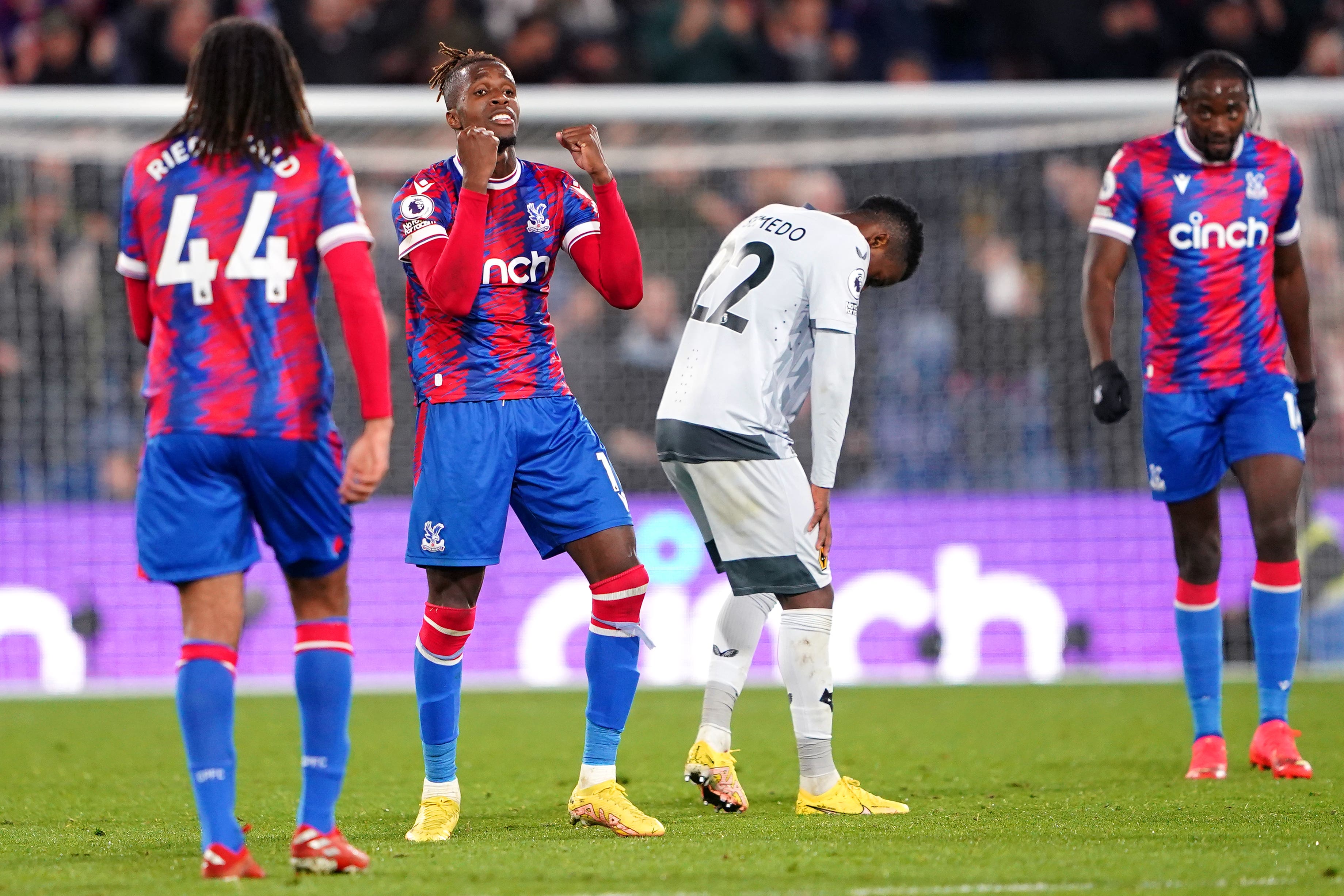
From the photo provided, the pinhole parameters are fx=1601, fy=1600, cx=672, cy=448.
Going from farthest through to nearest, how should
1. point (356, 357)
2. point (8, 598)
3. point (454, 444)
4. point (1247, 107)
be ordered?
point (8, 598) < point (1247, 107) < point (454, 444) < point (356, 357)

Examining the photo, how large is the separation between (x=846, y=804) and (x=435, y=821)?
1212 mm

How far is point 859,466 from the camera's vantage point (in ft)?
35.6

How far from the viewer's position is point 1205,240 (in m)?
5.72

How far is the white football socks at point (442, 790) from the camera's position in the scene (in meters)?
4.55

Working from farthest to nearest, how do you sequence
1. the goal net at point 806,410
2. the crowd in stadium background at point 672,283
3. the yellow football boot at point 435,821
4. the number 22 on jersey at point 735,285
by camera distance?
1. the crowd in stadium background at point 672,283
2. the goal net at point 806,410
3. the number 22 on jersey at point 735,285
4. the yellow football boot at point 435,821

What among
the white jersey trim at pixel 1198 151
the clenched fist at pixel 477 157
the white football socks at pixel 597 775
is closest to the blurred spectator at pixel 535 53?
the white jersey trim at pixel 1198 151

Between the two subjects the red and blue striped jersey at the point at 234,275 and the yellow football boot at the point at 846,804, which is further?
the yellow football boot at the point at 846,804

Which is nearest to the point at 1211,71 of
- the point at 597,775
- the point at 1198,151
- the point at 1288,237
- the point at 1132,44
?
the point at 1198,151

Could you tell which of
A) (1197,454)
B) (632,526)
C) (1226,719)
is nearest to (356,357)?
(632,526)

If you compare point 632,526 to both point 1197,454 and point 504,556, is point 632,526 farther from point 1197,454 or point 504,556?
point 504,556

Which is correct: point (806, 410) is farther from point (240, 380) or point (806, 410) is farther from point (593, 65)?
point (240, 380)

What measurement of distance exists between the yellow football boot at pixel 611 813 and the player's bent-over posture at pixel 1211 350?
2199 mm

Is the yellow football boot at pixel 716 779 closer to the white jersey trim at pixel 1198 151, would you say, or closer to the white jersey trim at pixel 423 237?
the white jersey trim at pixel 423 237

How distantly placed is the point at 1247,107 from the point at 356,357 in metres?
3.55
